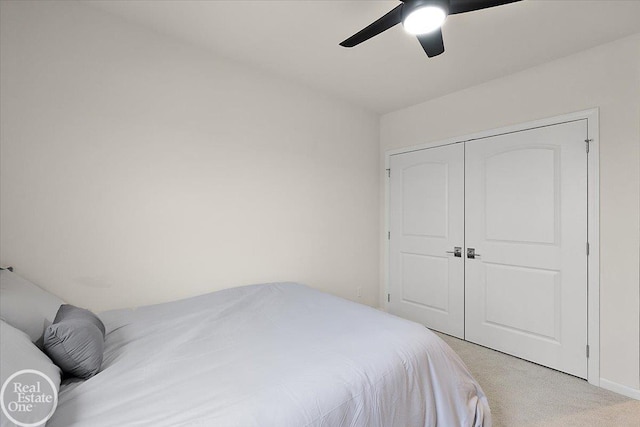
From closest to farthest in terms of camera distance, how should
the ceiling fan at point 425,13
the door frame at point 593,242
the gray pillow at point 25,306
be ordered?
the gray pillow at point 25,306 → the ceiling fan at point 425,13 → the door frame at point 593,242

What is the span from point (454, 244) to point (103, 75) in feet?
10.8

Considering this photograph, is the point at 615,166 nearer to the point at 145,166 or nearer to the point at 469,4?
the point at 469,4

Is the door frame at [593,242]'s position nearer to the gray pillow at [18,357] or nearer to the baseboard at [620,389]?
the baseboard at [620,389]

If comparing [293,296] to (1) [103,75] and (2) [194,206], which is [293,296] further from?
(1) [103,75]

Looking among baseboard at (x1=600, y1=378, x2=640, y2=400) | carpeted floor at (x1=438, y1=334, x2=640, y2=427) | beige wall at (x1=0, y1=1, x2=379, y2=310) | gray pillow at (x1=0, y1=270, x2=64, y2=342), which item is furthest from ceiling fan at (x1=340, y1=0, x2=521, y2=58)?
baseboard at (x1=600, y1=378, x2=640, y2=400)

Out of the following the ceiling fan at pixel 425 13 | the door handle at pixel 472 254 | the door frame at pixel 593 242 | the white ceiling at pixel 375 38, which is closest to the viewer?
the ceiling fan at pixel 425 13

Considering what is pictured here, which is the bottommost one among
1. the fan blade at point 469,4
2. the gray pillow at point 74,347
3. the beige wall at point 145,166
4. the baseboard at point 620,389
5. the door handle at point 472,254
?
the baseboard at point 620,389

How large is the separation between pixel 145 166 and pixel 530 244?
3161mm

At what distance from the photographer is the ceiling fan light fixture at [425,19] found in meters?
1.37

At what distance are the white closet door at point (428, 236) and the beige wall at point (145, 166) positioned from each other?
0.95m

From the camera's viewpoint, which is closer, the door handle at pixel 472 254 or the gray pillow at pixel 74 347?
the gray pillow at pixel 74 347

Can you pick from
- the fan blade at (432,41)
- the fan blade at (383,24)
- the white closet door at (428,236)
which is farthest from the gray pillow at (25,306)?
the white closet door at (428,236)

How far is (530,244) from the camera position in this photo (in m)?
2.56

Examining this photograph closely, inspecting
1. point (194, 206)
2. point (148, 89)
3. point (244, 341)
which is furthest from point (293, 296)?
point (148, 89)
